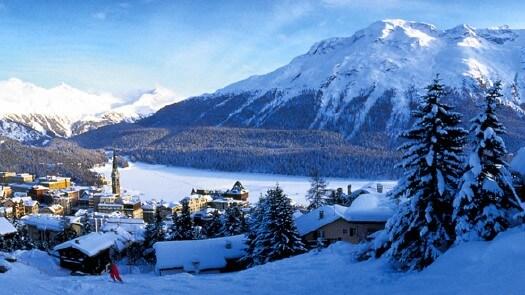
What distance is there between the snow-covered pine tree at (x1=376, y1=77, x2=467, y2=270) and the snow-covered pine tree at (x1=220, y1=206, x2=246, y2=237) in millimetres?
30575

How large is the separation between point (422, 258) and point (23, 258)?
3312 cm

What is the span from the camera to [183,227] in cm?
5075

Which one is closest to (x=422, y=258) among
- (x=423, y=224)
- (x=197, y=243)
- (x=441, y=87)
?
(x=423, y=224)

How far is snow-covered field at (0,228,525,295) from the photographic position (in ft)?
48.2

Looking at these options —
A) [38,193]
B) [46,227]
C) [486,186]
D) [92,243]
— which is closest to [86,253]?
[92,243]

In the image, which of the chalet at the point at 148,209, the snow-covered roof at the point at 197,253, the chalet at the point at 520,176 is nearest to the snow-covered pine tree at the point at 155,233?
the snow-covered roof at the point at 197,253

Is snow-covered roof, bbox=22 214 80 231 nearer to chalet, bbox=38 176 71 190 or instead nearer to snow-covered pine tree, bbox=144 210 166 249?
snow-covered pine tree, bbox=144 210 166 249

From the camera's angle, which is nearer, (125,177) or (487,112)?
(487,112)

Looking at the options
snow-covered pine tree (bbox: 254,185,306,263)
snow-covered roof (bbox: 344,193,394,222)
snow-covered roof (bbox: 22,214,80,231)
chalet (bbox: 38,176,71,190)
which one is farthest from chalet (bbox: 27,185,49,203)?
snow-covered pine tree (bbox: 254,185,306,263)

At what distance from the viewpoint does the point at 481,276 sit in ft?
48.7

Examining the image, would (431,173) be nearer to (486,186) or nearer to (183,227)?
(486,186)

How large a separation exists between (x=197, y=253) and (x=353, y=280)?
72.3 ft

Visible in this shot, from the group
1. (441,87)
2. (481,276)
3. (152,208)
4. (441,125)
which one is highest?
(441,87)

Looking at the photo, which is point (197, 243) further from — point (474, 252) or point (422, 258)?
point (474, 252)
